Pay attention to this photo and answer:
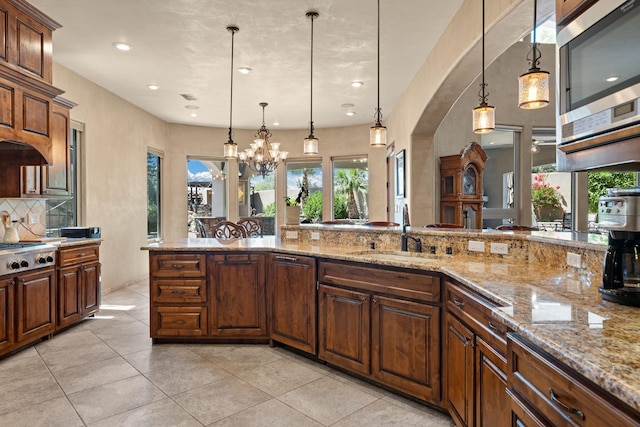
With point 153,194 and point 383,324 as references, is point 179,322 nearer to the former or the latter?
point 383,324

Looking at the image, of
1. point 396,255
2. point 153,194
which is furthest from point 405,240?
point 153,194

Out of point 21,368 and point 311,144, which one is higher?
point 311,144

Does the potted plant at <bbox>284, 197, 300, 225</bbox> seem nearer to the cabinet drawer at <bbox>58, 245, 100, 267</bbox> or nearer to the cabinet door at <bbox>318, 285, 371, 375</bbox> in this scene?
the cabinet door at <bbox>318, 285, 371, 375</bbox>

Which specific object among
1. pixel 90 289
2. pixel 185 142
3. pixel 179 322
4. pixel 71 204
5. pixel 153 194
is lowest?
pixel 179 322

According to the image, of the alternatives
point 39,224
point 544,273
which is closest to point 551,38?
point 544,273

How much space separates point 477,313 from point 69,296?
4.07m

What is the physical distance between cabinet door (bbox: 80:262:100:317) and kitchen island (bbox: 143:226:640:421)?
1.35 meters

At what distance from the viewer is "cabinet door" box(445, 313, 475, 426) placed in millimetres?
1991

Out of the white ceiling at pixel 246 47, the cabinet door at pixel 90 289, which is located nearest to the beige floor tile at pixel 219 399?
the cabinet door at pixel 90 289

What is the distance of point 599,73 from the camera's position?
1.38 meters

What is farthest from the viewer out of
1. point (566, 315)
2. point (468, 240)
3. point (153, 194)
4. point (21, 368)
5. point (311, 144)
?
point (153, 194)

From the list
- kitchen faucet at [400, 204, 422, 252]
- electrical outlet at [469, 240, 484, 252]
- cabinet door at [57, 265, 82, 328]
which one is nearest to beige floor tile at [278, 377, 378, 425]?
kitchen faucet at [400, 204, 422, 252]

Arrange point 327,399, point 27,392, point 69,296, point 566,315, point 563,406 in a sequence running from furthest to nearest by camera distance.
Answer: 1. point 69,296
2. point 27,392
3. point 327,399
4. point 566,315
5. point 563,406

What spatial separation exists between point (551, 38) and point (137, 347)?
23.3 ft
